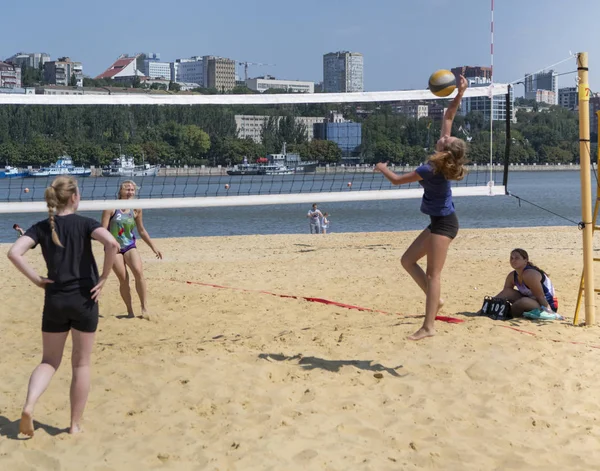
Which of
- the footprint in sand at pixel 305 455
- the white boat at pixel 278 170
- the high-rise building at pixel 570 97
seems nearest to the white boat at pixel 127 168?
the white boat at pixel 278 170

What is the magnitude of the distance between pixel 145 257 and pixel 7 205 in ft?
22.5

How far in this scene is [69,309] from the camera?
450cm

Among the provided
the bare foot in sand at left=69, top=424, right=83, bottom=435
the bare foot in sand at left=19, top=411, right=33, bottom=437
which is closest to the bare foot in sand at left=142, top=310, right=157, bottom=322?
the bare foot in sand at left=69, top=424, right=83, bottom=435

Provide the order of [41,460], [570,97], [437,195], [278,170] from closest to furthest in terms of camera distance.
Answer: [41,460]
[437,195]
[278,170]
[570,97]

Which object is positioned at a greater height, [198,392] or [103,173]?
[103,173]

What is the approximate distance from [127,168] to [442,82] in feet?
20.6

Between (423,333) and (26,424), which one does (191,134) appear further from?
(26,424)

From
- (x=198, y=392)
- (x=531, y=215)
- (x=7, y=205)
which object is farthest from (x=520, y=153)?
(x=531, y=215)

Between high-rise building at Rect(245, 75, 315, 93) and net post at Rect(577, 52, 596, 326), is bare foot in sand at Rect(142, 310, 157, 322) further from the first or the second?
high-rise building at Rect(245, 75, 315, 93)

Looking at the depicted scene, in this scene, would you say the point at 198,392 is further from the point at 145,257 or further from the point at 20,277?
the point at 145,257

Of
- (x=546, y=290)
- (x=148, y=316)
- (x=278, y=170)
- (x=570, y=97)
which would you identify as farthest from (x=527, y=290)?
(x=570, y=97)

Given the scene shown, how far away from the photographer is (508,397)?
5.36 metres

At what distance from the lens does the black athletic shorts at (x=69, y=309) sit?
450 cm

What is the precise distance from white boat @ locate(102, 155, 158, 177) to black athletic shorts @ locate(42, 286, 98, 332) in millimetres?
7480
